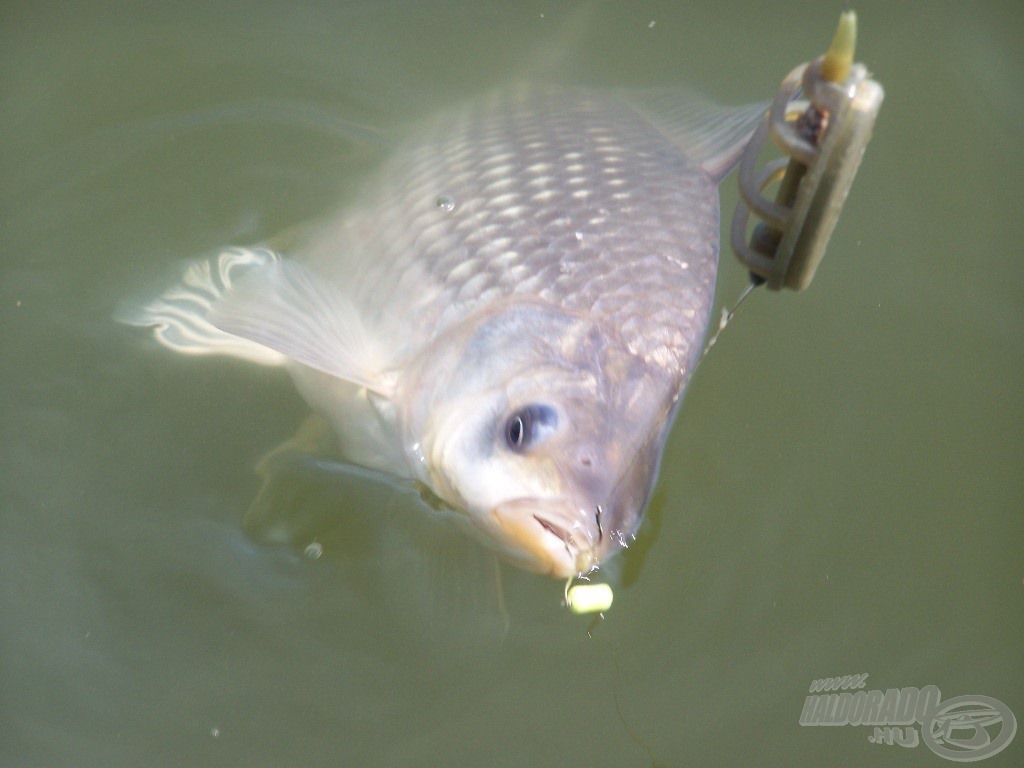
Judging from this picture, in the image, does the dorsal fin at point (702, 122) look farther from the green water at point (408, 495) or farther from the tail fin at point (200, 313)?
the tail fin at point (200, 313)

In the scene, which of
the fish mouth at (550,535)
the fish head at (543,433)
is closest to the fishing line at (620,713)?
the fish head at (543,433)

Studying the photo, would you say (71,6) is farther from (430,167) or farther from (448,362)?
(448,362)

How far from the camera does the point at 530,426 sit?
1.97m

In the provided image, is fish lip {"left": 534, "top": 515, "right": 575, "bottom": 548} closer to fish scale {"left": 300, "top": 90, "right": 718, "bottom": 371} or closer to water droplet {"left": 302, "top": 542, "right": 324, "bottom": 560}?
fish scale {"left": 300, "top": 90, "right": 718, "bottom": 371}

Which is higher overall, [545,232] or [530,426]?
[545,232]

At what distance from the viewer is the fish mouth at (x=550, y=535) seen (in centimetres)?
182

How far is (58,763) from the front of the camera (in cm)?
226

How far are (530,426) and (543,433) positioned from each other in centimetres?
4

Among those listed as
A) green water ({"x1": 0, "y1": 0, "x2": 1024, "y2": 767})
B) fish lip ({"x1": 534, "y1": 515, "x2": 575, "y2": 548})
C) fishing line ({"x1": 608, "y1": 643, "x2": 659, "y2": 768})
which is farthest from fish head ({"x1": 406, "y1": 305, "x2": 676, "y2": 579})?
fishing line ({"x1": 608, "y1": 643, "x2": 659, "y2": 768})

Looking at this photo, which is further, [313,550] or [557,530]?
[313,550]

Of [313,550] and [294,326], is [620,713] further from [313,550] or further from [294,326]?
[294,326]

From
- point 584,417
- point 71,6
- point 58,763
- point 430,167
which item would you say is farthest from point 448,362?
point 71,6

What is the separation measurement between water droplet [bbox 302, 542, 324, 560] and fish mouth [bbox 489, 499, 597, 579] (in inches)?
32.0

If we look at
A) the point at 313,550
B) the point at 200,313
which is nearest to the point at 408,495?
the point at 313,550
